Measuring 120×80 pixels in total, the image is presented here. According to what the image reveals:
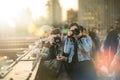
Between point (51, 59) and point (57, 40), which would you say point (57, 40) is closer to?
point (57, 40)

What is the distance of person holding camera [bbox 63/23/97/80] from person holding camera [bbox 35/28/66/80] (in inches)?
49.5

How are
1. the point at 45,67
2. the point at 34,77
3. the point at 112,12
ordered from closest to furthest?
the point at 34,77
the point at 45,67
the point at 112,12

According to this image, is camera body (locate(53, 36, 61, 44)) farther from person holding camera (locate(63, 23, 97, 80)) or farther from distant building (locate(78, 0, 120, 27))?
distant building (locate(78, 0, 120, 27))

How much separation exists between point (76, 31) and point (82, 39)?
0.27m

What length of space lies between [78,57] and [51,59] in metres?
3.17

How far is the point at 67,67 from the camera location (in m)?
8.06

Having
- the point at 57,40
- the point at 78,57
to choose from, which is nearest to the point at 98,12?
the point at 57,40

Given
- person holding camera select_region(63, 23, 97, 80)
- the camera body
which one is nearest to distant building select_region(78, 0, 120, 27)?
the camera body

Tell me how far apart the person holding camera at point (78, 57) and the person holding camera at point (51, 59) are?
49.5 inches

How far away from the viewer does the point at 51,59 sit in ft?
36.5

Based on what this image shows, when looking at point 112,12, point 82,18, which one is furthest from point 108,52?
point 82,18

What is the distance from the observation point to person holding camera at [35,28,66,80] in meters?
10.1

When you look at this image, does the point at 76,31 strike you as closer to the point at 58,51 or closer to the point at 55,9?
the point at 58,51

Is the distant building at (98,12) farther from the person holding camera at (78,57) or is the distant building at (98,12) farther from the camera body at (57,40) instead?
the person holding camera at (78,57)
